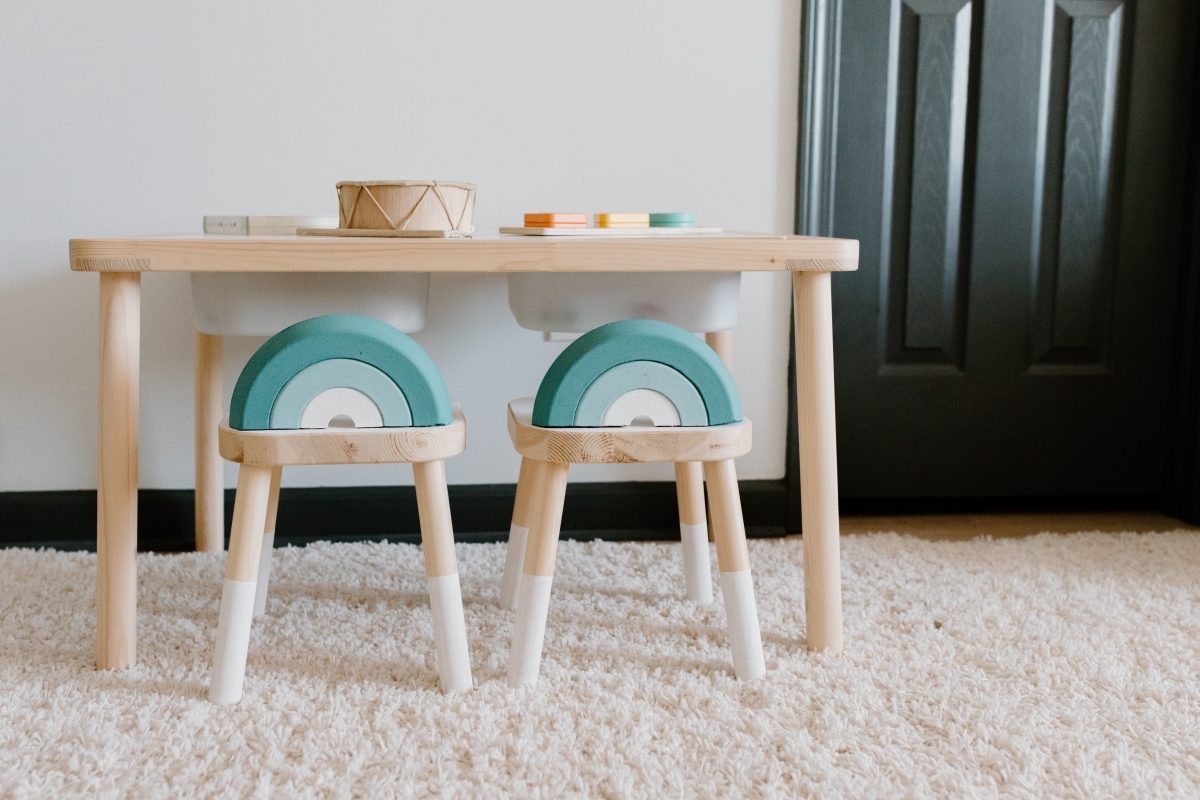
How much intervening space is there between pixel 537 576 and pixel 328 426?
307 millimetres

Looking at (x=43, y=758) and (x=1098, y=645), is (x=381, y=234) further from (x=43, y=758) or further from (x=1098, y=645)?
(x=1098, y=645)

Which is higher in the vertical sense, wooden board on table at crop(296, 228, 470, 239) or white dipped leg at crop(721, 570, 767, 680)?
wooden board on table at crop(296, 228, 470, 239)

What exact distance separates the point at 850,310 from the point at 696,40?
62 cm

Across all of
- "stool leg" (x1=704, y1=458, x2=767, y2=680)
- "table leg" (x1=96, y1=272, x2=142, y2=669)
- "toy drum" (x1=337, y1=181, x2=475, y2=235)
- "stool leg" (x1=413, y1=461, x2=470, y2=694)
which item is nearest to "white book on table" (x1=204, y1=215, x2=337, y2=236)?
"toy drum" (x1=337, y1=181, x2=475, y2=235)

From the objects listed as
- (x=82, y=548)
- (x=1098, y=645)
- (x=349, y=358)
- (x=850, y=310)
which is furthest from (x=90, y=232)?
(x=1098, y=645)

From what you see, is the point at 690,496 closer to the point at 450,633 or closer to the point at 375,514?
the point at 450,633

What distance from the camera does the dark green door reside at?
1.97m

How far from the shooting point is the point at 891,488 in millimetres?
2104

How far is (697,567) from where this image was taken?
5.10 feet

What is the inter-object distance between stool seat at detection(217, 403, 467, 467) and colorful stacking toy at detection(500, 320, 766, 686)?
0.13 metres

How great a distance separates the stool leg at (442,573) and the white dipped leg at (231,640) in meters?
0.21

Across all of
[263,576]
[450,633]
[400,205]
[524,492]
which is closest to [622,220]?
[400,205]

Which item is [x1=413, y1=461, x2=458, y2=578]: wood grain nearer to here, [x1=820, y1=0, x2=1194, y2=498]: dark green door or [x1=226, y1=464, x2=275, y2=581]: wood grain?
[x1=226, y1=464, x2=275, y2=581]: wood grain

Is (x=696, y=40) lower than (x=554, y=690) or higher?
higher
